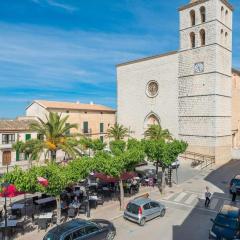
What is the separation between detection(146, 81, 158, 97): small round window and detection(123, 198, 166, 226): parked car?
100 feet

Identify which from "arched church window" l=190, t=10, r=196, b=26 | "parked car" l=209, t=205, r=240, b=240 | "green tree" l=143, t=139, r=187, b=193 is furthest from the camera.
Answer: "arched church window" l=190, t=10, r=196, b=26

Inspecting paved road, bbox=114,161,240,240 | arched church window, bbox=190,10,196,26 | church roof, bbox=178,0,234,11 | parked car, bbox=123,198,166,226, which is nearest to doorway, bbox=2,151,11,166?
paved road, bbox=114,161,240,240

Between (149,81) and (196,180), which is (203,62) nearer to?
(149,81)

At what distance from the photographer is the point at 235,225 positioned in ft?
49.8

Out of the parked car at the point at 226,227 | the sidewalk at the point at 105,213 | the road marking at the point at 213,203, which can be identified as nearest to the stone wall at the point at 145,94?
the road marking at the point at 213,203

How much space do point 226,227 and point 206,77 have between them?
28.8m

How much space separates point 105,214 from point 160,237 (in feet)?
15.9

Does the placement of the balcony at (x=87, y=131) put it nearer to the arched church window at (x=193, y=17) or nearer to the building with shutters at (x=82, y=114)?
the building with shutters at (x=82, y=114)

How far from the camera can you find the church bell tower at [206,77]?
132 ft

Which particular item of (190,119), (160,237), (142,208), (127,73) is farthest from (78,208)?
(127,73)

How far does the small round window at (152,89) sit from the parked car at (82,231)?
34161mm

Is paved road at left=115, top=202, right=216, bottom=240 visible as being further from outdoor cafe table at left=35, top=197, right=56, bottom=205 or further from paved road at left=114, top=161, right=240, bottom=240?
outdoor cafe table at left=35, top=197, right=56, bottom=205

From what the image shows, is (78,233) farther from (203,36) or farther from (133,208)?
(203,36)

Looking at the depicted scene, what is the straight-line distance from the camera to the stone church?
40.3m
